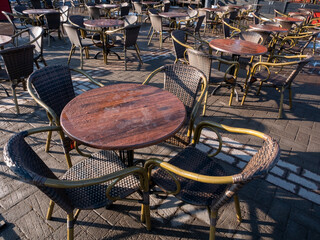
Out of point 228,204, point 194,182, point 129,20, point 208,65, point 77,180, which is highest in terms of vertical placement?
point 129,20

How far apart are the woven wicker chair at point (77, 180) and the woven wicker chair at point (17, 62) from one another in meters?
1.92

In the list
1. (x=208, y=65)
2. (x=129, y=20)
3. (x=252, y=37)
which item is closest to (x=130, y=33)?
(x=129, y=20)

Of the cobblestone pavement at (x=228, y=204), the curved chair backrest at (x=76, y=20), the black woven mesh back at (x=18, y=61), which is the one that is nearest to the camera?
the cobblestone pavement at (x=228, y=204)

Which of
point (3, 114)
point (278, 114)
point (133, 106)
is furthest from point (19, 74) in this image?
point (278, 114)

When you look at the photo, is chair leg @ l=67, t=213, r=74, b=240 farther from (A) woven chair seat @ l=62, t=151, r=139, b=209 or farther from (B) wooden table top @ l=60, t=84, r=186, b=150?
(B) wooden table top @ l=60, t=84, r=186, b=150

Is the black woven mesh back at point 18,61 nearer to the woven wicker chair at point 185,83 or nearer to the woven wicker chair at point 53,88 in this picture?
the woven wicker chair at point 53,88

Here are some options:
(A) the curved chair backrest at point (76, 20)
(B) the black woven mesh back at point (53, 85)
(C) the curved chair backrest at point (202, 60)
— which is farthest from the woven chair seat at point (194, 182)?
(A) the curved chair backrest at point (76, 20)

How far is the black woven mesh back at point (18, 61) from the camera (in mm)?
2953

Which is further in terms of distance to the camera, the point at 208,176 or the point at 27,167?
the point at 208,176

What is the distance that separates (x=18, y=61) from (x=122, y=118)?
243 centimetres

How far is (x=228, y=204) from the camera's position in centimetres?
205

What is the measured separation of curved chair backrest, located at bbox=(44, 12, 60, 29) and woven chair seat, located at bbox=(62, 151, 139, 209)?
5949 millimetres

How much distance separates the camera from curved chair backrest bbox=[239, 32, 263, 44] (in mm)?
4480

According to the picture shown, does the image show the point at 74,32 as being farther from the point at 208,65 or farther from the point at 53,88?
the point at 208,65
